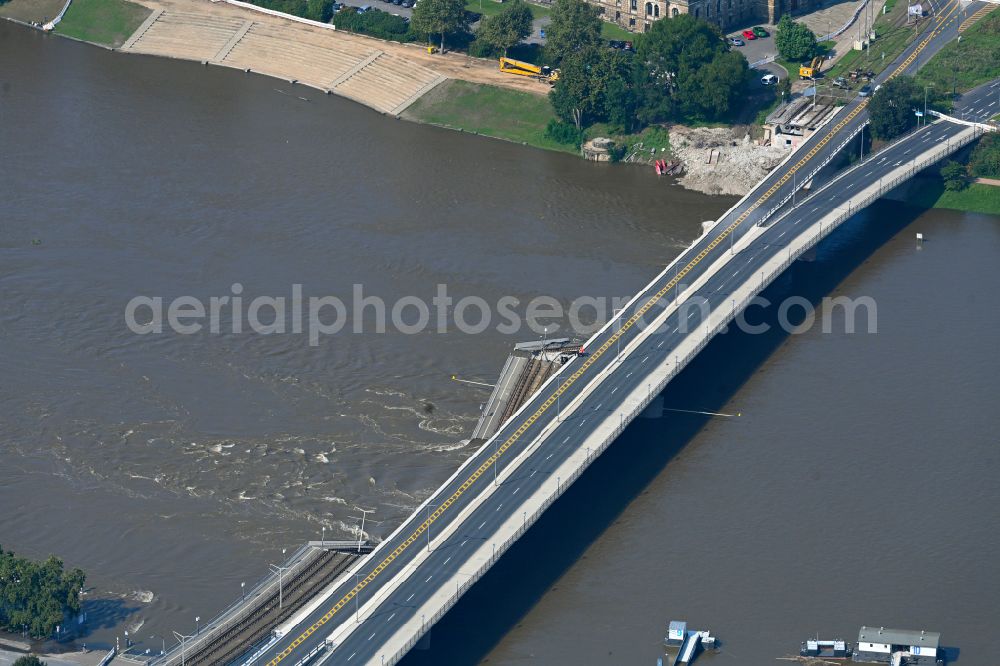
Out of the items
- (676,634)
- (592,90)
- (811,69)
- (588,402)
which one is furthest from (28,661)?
(811,69)

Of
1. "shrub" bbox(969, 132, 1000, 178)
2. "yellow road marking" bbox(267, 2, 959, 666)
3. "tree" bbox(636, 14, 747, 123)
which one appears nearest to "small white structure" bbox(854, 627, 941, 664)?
"yellow road marking" bbox(267, 2, 959, 666)

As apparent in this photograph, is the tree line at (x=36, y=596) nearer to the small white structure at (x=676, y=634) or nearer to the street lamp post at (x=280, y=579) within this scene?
Answer: the street lamp post at (x=280, y=579)

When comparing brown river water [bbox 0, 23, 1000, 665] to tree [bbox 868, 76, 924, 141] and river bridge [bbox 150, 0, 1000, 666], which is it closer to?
river bridge [bbox 150, 0, 1000, 666]

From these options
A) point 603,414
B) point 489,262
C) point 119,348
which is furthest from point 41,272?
point 603,414

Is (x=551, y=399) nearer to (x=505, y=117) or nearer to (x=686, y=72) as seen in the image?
(x=686, y=72)

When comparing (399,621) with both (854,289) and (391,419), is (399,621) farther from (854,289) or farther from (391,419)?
(854,289)

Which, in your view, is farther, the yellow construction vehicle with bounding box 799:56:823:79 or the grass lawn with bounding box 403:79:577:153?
the yellow construction vehicle with bounding box 799:56:823:79
